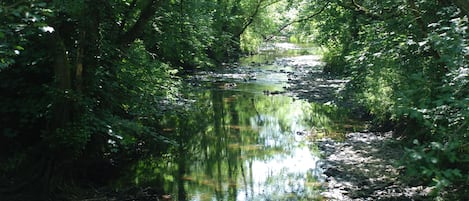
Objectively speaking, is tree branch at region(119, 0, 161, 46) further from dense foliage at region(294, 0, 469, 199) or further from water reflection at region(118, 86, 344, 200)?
dense foliage at region(294, 0, 469, 199)

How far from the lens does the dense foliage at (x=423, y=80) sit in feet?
16.1

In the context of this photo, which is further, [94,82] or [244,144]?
[244,144]

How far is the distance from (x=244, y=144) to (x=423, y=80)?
32.2 ft

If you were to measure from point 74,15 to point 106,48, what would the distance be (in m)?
1.44

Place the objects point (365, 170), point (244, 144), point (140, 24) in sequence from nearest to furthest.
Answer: point (140, 24)
point (365, 170)
point (244, 144)

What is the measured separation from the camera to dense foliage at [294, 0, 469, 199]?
4895mm

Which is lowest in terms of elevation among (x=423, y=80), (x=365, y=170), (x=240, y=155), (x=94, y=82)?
(x=365, y=170)

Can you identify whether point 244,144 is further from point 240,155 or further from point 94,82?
point 94,82

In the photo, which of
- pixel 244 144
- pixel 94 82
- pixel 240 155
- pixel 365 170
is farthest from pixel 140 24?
pixel 365 170

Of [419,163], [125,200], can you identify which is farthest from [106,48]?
[419,163]

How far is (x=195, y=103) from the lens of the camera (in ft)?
69.3

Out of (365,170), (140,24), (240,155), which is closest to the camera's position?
(140,24)

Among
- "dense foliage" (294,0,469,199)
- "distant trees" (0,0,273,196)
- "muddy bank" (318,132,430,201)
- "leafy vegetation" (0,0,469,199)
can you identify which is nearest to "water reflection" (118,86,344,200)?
"muddy bank" (318,132,430,201)

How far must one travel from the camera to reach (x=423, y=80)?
5.61 meters
